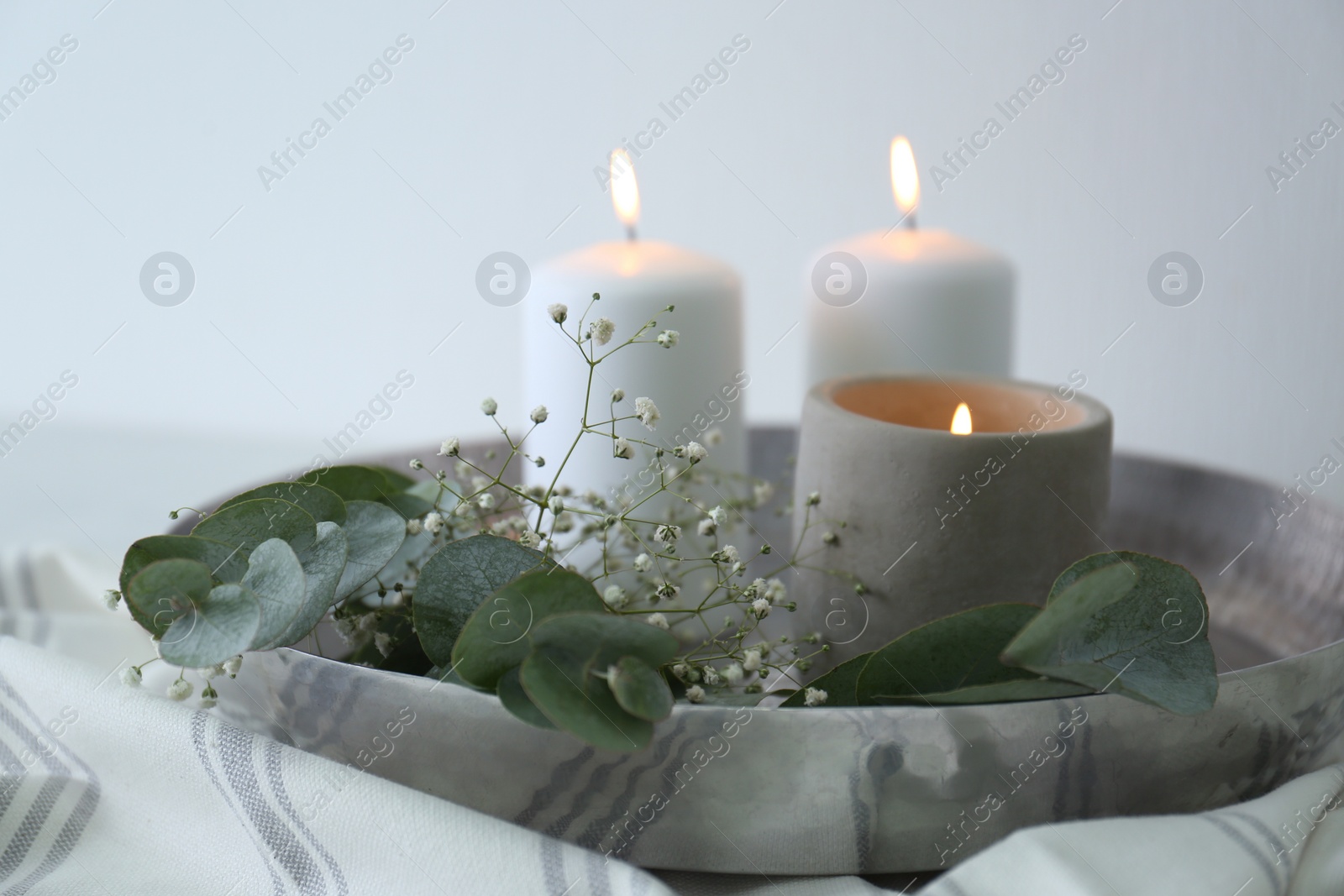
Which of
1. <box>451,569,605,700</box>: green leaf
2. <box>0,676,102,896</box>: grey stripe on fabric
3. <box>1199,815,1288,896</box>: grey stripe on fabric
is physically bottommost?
<box>1199,815,1288,896</box>: grey stripe on fabric

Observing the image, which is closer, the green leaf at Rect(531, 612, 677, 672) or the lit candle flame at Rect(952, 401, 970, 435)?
the green leaf at Rect(531, 612, 677, 672)

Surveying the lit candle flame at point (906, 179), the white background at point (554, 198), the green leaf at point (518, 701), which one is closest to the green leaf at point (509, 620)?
the green leaf at point (518, 701)

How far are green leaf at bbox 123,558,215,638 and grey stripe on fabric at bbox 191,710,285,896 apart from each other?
3cm

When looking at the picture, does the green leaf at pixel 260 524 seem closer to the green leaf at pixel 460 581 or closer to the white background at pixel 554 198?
the green leaf at pixel 460 581

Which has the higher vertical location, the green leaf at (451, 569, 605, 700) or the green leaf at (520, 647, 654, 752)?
the green leaf at (451, 569, 605, 700)

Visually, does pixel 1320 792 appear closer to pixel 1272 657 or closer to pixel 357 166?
pixel 1272 657

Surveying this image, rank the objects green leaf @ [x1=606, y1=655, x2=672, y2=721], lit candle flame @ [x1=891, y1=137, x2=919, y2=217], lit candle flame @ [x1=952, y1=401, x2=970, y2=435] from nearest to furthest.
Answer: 1. green leaf @ [x1=606, y1=655, x2=672, y2=721]
2. lit candle flame @ [x1=952, y1=401, x2=970, y2=435]
3. lit candle flame @ [x1=891, y1=137, x2=919, y2=217]

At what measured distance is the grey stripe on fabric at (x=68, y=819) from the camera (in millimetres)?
235

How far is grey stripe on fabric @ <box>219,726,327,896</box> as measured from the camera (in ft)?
0.71

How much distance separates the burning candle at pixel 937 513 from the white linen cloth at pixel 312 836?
7cm

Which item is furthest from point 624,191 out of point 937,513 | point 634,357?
point 937,513

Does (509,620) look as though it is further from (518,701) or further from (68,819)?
(68,819)

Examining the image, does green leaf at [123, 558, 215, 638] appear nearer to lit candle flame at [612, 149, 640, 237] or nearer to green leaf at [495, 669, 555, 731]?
green leaf at [495, 669, 555, 731]

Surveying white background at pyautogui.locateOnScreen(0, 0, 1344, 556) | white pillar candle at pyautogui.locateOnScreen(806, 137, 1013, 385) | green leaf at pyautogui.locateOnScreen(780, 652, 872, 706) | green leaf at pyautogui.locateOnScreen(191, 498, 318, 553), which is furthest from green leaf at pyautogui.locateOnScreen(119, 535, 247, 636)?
white background at pyautogui.locateOnScreen(0, 0, 1344, 556)
